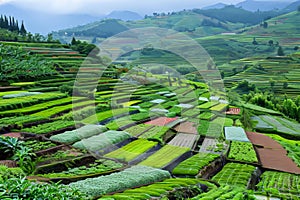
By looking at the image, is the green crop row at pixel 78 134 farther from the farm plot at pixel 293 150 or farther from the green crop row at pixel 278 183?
the farm plot at pixel 293 150

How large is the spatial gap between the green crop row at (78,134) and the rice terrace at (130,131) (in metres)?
0.07

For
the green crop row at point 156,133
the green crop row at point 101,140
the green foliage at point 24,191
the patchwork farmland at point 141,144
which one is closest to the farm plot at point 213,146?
the patchwork farmland at point 141,144

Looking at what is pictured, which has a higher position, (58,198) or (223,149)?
(58,198)

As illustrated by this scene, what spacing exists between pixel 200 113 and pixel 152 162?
491 inches

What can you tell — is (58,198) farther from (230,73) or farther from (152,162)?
(230,73)

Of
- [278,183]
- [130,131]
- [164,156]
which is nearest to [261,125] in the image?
[130,131]

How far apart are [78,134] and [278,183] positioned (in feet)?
31.4

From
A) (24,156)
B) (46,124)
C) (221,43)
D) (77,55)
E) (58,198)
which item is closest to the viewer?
(58,198)

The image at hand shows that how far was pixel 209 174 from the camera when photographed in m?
14.5

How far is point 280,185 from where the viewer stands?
42.8ft

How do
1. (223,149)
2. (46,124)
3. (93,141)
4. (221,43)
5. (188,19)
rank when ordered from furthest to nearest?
(188,19) → (221,43) → (46,124) → (223,149) → (93,141)

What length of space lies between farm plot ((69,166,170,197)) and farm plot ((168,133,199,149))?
207 inches

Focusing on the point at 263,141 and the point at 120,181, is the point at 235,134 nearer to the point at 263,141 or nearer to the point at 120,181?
the point at 263,141

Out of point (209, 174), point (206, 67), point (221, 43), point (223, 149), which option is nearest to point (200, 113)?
point (223, 149)
